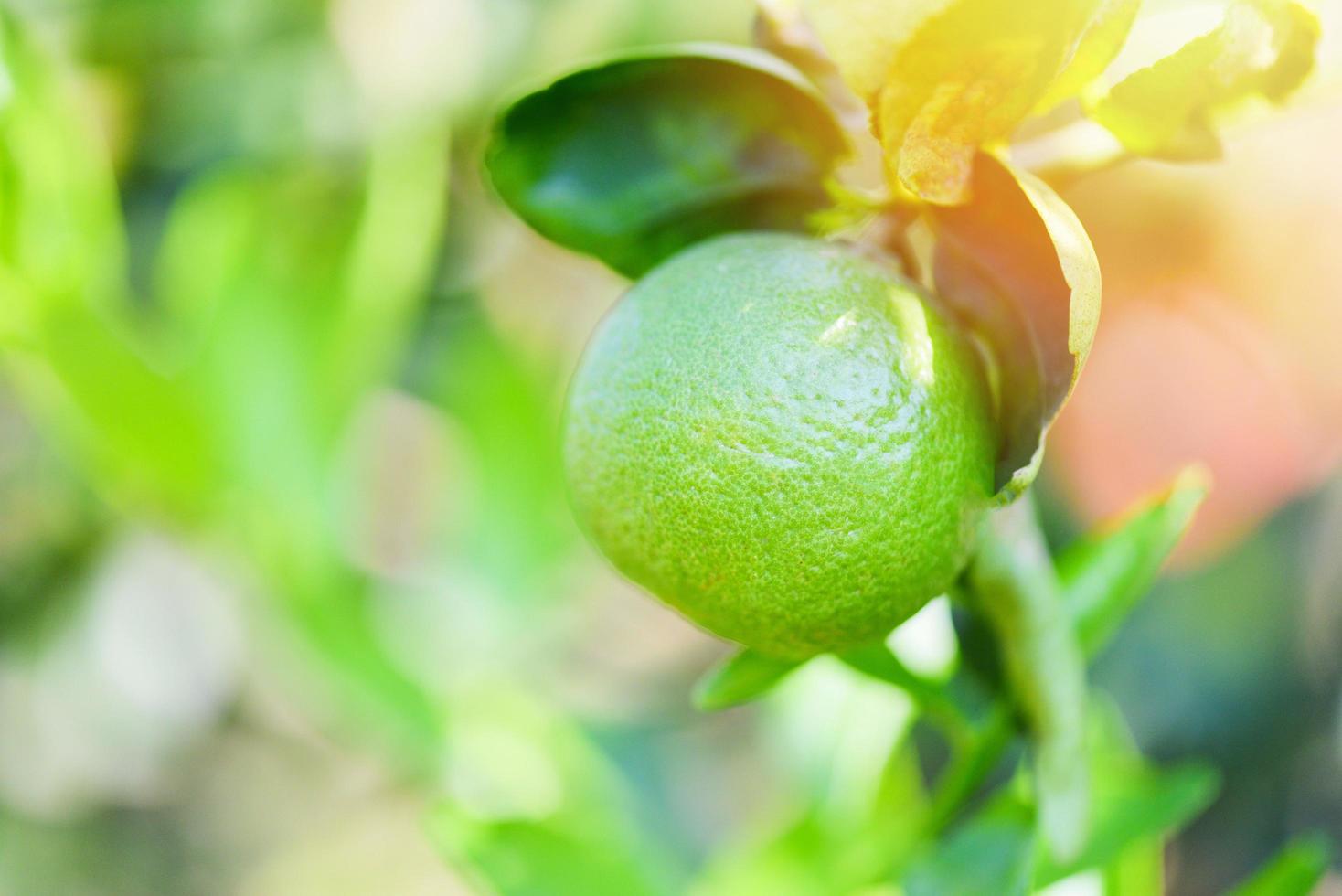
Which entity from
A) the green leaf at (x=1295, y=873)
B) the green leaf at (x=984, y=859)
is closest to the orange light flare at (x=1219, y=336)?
the green leaf at (x=1295, y=873)

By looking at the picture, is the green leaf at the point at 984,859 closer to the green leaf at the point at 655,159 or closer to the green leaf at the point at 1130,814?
the green leaf at the point at 1130,814

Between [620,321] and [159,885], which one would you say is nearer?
[620,321]

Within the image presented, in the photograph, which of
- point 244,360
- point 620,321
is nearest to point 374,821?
point 244,360

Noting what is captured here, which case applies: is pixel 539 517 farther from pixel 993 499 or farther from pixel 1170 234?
pixel 1170 234

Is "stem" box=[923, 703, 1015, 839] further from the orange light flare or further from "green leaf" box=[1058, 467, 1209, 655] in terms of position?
the orange light flare

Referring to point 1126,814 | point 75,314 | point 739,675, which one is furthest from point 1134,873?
point 75,314

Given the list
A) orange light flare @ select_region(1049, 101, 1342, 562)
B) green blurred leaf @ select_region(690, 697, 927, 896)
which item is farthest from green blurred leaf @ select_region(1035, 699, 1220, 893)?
orange light flare @ select_region(1049, 101, 1342, 562)
